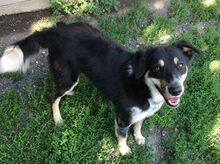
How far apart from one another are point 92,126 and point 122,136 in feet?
1.64

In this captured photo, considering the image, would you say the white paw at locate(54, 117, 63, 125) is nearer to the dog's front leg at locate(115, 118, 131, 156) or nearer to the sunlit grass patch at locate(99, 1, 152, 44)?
the dog's front leg at locate(115, 118, 131, 156)

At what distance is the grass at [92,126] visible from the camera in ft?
16.5

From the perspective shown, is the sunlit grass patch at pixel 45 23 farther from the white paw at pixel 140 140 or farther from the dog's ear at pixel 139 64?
the dog's ear at pixel 139 64

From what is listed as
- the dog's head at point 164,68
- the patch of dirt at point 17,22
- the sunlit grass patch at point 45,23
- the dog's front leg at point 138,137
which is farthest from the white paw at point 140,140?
the patch of dirt at point 17,22

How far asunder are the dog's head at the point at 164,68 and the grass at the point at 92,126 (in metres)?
1.20

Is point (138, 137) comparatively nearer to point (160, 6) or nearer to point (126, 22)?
point (126, 22)

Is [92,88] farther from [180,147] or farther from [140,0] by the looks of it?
[140,0]

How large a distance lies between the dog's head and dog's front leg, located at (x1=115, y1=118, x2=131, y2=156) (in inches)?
30.4

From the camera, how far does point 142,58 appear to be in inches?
162

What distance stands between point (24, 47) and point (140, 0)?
270 cm

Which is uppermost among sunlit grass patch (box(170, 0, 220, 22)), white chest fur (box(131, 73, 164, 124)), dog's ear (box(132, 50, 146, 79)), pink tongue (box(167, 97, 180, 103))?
dog's ear (box(132, 50, 146, 79))

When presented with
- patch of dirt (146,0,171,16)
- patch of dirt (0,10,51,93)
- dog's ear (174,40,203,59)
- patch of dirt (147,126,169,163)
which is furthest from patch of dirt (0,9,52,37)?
dog's ear (174,40,203,59)

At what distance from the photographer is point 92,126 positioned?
5258 millimetres

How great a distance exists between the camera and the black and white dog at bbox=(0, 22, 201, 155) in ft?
14.2
